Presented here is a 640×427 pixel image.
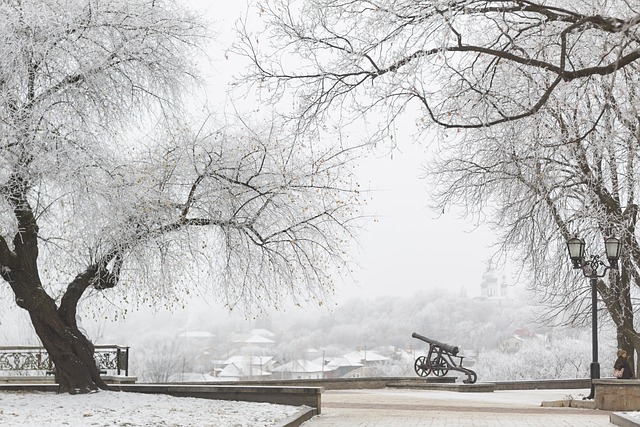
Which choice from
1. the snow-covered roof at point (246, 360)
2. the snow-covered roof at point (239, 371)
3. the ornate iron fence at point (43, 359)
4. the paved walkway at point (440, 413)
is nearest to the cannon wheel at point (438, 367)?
the paved walkway at point (440, 413)

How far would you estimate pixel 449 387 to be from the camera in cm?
2781

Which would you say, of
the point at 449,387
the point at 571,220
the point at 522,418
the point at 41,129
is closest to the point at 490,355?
the point at 449,387

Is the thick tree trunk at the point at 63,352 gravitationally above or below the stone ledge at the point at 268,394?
above

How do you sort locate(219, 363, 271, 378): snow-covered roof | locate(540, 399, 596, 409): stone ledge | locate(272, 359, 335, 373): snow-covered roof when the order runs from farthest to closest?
locate(219, 363, 271, 378): snow-covered roof → locate(272, 359, 335, 373): snow-covered roof → locate(540, 399, 596, 409): stone ledge

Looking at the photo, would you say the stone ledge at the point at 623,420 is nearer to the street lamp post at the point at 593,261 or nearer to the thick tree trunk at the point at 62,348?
the street lamp post at the point at 593,261

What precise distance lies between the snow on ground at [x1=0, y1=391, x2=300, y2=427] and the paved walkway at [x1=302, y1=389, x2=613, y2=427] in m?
1.09

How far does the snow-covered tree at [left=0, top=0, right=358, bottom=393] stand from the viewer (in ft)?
47.5

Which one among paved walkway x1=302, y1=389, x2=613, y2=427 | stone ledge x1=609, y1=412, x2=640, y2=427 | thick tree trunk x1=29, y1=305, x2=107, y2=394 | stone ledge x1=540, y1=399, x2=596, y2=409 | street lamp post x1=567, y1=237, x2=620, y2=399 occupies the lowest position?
stone ledge x1=540, y1=399, x2=596, y2=409

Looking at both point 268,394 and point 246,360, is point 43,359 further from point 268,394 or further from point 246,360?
point 246,360

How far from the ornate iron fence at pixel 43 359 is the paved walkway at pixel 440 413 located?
25.1 ft

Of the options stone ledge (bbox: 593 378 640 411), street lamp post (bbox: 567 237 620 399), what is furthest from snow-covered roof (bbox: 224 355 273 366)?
stone ledge (bbox: 593 378 640 411)

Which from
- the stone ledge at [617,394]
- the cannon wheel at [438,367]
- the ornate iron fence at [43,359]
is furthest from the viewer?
the cannon wheel at [438,367]

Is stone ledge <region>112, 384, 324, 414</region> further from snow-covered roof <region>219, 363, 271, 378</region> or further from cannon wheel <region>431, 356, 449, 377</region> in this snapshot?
snow-covered roof <region>219, 363, 271, 378</region>

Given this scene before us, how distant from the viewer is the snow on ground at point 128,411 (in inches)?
498
